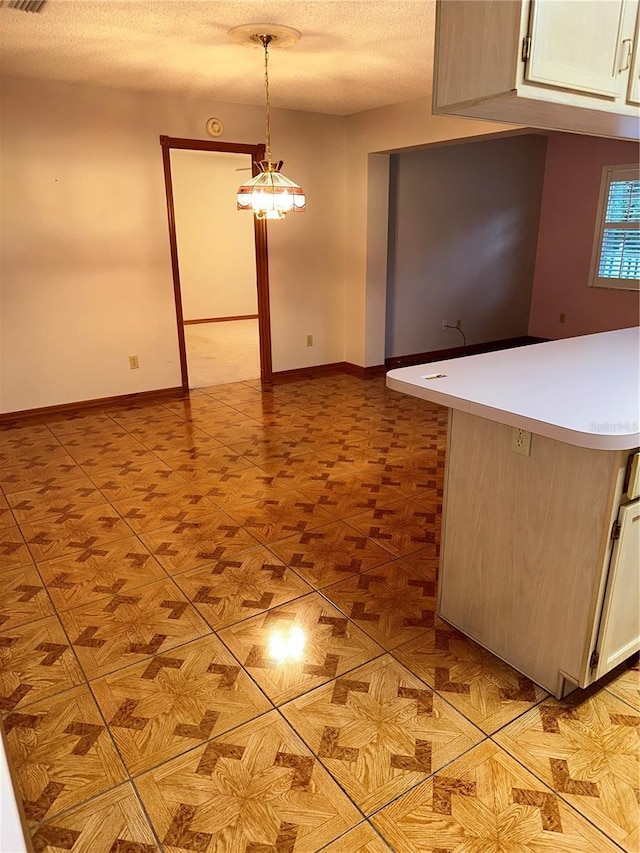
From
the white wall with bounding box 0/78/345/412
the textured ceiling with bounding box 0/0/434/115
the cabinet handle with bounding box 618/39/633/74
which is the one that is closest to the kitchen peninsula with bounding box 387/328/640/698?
the cabinet handle with bounding box 618/39/633/74

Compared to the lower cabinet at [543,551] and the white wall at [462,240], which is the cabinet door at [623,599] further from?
the white wall at [462,240]

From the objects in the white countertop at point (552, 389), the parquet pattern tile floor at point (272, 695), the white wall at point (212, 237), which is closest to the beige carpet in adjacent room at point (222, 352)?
the white wall at point (212, 237)

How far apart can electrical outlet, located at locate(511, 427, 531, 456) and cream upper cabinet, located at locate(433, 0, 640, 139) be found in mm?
890

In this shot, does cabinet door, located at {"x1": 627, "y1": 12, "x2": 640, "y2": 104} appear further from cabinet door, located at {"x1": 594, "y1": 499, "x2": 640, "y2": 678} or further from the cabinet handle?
cabinet door, located at {"x1": 594, "y1": 499, "x2": 640, "y2": 678}

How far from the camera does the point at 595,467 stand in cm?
155

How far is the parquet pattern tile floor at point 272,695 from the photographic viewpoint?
144 cm

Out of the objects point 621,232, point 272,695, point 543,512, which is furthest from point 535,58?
point 621,232

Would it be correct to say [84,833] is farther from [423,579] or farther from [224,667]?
[423,579]

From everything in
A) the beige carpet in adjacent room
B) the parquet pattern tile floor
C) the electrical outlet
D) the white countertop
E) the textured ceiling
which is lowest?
the parquet pattern tile floor

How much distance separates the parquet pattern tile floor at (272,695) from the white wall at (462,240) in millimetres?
3347

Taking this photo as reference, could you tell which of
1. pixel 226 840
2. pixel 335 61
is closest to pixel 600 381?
pixel 226 840

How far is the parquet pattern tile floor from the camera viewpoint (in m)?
1.44

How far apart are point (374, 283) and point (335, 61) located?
2.25 m

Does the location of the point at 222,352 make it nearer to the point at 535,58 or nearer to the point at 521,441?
the point at 521,441
